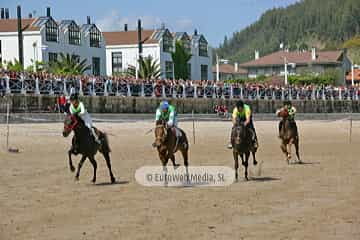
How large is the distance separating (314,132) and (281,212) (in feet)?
103

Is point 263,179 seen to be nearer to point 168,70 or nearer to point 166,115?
point 166,115

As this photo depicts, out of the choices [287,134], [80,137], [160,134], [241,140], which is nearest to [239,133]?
[241,140]

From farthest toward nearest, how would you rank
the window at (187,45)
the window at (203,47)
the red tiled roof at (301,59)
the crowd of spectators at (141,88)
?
the red tiled roof at (301,59), the window at (203,47), the window at (187,45), the crowd of spectators at (141,88)

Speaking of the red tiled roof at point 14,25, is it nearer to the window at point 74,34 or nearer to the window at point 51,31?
the window at point 51,31

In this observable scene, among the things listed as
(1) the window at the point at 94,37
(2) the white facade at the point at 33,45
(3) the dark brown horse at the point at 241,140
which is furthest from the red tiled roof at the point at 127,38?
(3) the dark brown horse at the point at 241,140

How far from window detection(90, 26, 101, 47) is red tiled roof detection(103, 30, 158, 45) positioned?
244 inches

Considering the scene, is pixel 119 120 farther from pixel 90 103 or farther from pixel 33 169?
pixel 33 169

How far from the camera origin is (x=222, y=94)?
193 feet

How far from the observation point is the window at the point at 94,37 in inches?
3223

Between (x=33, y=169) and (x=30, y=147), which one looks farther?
(x=30, y=147)

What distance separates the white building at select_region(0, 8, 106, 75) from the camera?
72188 millimetres

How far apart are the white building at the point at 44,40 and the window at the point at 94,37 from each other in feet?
3.62

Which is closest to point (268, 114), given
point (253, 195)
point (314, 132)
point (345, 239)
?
point (314, 132)

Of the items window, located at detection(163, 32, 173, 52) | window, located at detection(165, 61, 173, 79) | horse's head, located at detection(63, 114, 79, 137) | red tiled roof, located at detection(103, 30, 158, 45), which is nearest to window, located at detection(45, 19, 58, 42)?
red tiled roof, located at detection(103, 30, 158, 45)
